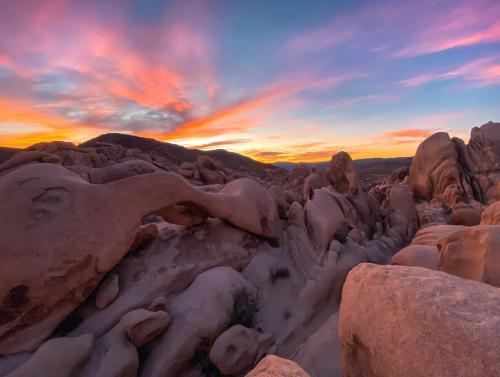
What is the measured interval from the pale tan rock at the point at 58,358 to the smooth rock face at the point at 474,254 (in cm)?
378

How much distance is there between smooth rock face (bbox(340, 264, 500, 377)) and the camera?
1.73 metres

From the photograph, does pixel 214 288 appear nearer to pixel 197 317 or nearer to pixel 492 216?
pixel 197 317

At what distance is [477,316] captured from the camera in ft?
6.04

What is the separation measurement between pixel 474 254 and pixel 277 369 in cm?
248

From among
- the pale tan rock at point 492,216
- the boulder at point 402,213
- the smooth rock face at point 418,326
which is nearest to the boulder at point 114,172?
the smooth rock face at point 418,326

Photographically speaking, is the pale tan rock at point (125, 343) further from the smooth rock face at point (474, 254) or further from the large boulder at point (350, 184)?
the large boulder at point (350, 184)

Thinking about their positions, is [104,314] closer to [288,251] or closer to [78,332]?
[78,332]

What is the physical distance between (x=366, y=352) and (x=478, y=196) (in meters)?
18.3

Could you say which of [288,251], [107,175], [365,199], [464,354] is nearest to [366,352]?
[464,354]

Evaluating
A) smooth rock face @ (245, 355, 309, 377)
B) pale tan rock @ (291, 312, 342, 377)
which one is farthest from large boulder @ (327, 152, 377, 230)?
smooth rock face @ (245, 355, 309, 377)

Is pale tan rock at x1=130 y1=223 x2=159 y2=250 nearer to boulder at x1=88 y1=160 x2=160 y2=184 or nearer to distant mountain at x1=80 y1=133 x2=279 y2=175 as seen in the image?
boulder at x1=88 y1=160 x2=160 y2=184

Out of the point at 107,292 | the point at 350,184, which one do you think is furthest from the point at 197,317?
the point at 350,184

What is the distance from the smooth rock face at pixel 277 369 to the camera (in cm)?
190

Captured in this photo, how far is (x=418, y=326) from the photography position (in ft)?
6.48
